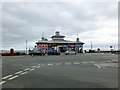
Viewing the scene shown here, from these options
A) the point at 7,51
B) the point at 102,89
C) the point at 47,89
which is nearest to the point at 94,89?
the point at 102,89

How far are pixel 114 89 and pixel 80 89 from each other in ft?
4.27

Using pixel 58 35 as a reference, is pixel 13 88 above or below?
below

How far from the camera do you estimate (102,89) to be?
19.1 ft

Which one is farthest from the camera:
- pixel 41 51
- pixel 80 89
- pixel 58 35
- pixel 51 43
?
pixel 58 35

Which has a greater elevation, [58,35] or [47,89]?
[58,35]

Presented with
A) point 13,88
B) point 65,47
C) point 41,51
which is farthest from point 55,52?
point 13,88

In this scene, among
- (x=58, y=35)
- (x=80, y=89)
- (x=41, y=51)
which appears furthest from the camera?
(x=58, y=35)

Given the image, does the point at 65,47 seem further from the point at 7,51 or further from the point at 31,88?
the point at 31,88

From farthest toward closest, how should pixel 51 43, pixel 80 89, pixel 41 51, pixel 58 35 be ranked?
pixel 58 35
pixel 51 43
pixel 41 51
pixel 80 89

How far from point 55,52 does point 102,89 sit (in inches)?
1896

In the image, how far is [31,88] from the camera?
237 inches

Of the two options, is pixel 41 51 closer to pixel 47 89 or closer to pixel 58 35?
pixel 58 35

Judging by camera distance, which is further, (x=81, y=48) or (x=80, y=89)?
(x=81, y=48)

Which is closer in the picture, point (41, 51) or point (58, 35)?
point (41, 51)
